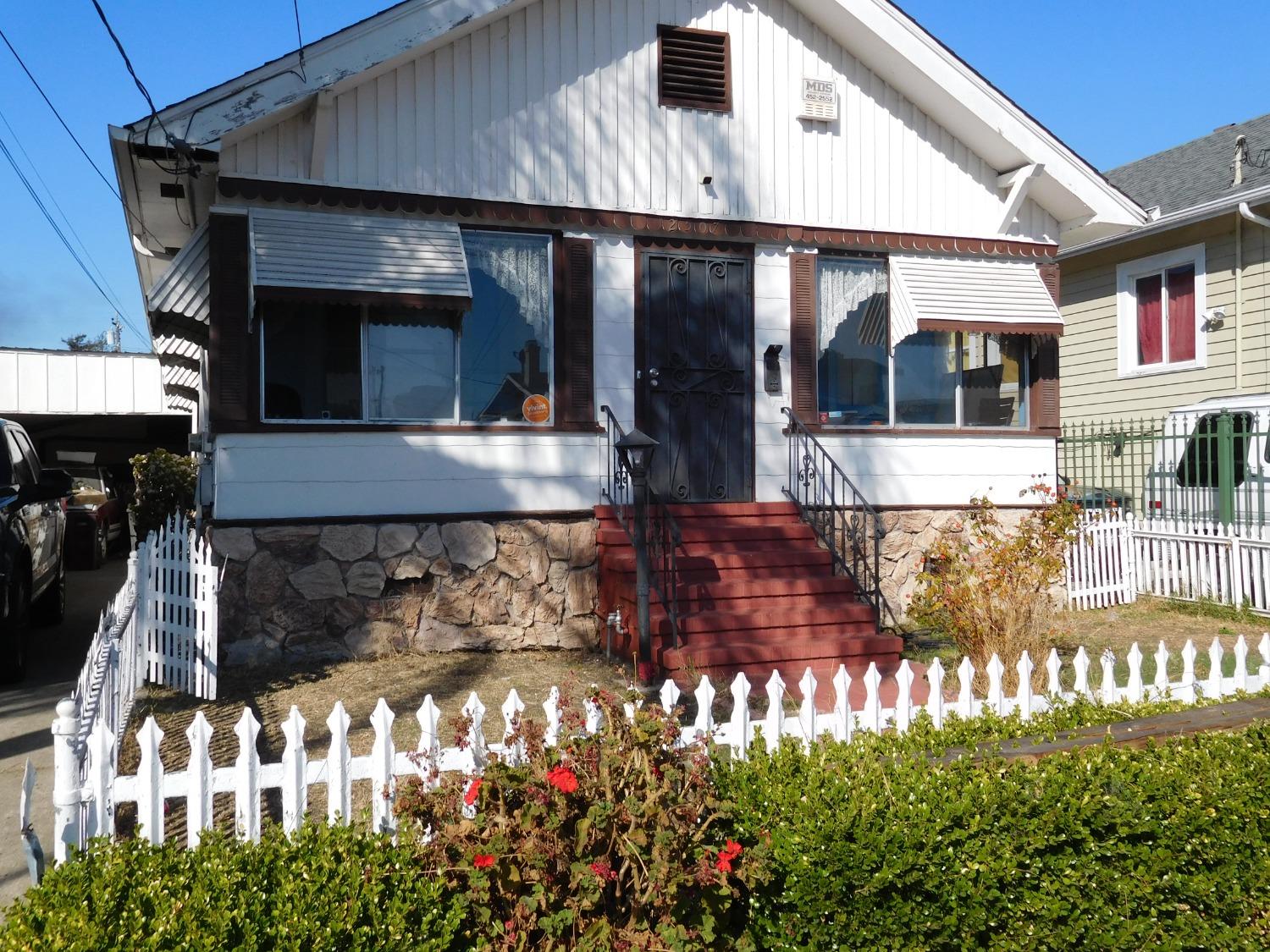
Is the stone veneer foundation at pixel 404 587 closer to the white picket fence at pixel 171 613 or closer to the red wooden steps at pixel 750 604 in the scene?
the red wooden steps at pixel 750 604

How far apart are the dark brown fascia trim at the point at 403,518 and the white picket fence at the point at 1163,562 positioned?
5.58 meters

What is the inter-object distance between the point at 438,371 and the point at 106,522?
1153cm

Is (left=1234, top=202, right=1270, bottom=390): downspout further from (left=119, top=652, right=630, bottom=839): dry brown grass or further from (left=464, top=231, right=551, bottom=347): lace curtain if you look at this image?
(left=119, top=652, right=630, bottom=839): dry brown grass

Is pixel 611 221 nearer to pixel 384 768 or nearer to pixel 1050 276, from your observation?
pixel 1050 276

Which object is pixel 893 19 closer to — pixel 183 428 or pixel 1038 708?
pixel 1038 708

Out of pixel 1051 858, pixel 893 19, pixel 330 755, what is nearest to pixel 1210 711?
pixel 1051 858

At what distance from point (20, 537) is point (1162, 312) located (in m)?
14.7

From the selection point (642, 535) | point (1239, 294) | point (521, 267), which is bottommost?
point (642, 535)

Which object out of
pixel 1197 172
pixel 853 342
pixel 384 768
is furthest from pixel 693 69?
pixel 1197 172

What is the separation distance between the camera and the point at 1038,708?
5.18m

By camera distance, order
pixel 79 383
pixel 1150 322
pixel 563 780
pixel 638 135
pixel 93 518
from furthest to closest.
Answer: pixel 79 383 → pixel 93 518 → pixel 1150 322 → pixel 638 135 → pixel 563 780

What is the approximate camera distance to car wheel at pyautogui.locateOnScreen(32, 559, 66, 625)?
1038 cm

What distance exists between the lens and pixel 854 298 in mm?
10406

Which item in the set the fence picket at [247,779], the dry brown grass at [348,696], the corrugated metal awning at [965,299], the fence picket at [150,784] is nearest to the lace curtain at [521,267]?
the dry brown grass at [348,696]
